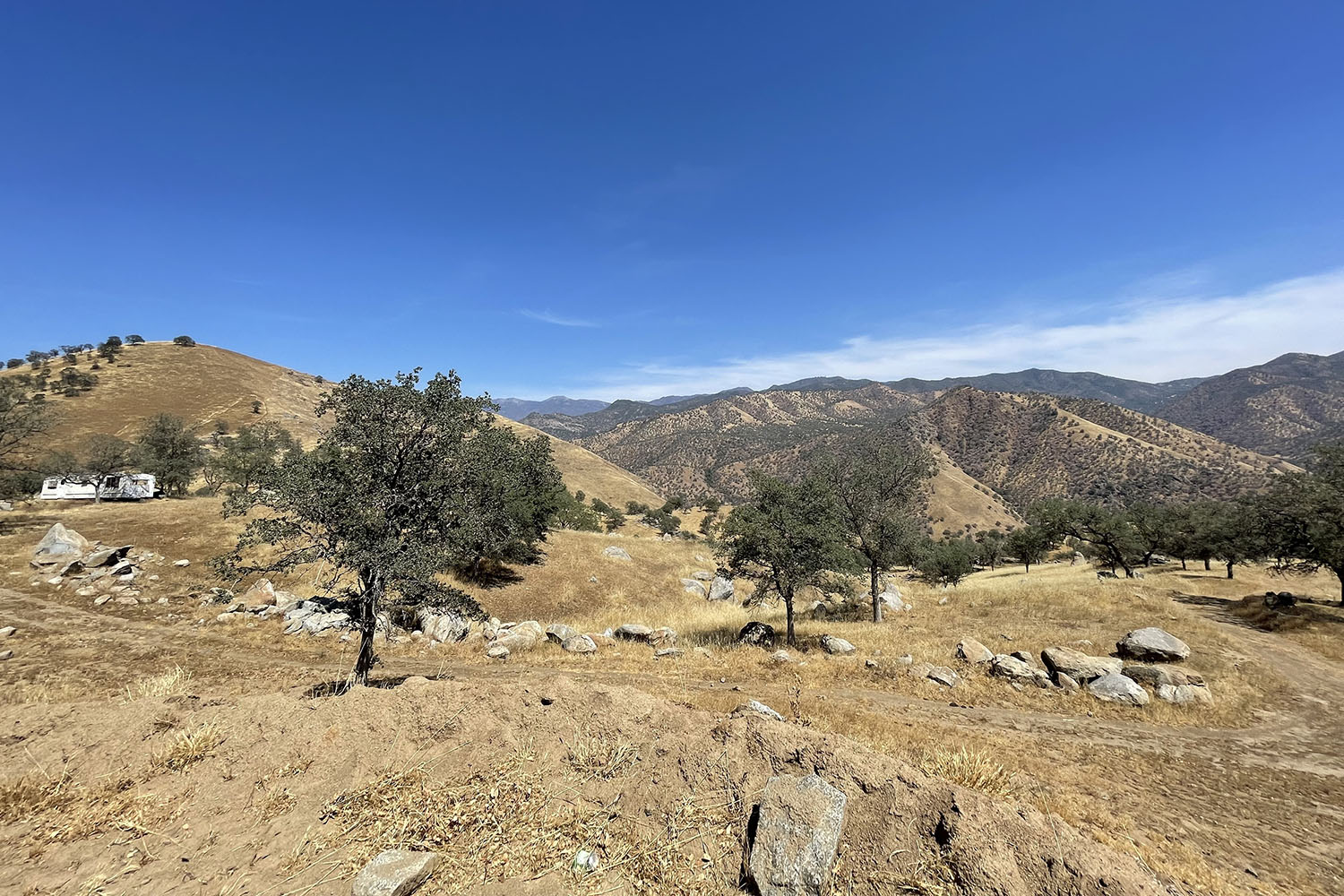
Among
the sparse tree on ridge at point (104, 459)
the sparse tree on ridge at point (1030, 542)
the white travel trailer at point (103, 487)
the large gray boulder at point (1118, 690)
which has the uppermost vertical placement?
the sparse tree on ridge at point (104, 459)

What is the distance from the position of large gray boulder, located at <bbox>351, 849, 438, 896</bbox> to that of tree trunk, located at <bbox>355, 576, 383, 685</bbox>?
9296 mm

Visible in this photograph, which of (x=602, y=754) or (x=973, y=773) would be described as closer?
(x=602, y=754)

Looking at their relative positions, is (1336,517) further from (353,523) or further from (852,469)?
(353,523)

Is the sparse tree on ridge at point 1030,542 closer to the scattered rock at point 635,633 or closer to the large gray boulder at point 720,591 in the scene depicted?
the large gray boulder at point 720,591

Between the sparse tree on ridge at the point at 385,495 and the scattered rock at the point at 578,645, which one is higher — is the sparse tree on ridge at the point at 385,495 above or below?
above

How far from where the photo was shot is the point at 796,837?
260 inches

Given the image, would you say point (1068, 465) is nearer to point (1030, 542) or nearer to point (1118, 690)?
point (1030, 542)

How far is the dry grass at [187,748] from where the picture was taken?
793 cm

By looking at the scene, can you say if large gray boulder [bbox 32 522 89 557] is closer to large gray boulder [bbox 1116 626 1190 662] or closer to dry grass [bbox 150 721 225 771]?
dry grass [bbox 150 721 225 771]

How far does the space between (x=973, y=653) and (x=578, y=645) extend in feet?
61.3

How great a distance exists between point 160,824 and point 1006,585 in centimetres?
5090

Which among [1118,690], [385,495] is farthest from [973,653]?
[385,495]

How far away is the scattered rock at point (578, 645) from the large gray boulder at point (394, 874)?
1852 centimetres

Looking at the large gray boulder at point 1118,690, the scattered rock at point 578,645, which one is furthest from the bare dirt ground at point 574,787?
the scattered rock at point 578,645
